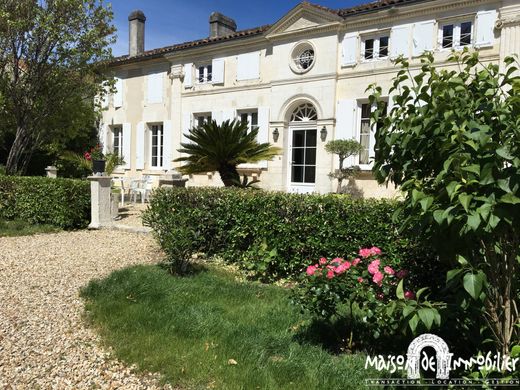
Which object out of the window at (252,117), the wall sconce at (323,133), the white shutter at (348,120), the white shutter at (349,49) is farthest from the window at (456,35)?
the window at (252,117)

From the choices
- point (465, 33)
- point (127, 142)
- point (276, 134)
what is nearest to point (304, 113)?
point (276, 134)

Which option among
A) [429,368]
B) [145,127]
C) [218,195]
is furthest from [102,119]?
[429,368]

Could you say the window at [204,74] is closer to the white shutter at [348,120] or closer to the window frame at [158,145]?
the window frame at [158,145]

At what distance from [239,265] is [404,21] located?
8751 mm

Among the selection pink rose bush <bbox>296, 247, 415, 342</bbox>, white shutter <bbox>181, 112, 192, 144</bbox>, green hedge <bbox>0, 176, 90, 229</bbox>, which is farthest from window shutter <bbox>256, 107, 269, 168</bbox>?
pink rose bush <bbox>296, 247, 415, 342</bbox>

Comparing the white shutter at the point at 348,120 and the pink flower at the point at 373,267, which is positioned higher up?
the white shutter at the point at 348,120

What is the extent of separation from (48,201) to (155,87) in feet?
29.6

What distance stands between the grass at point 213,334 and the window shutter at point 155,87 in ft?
41.5

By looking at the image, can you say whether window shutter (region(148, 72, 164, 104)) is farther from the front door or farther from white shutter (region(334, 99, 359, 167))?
white shutter (region(334, 99, 359, 167))

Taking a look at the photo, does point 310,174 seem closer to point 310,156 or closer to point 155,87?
point 310,156

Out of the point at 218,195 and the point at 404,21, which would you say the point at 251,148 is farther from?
the point at 404,21

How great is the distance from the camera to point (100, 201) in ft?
28.3

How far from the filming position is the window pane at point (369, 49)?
1161 cm

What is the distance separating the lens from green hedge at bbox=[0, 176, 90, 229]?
8.47 m
